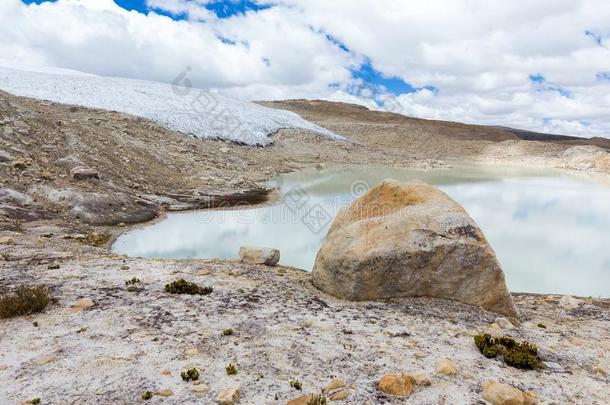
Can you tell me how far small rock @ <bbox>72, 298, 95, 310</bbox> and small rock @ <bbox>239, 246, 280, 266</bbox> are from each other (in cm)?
564

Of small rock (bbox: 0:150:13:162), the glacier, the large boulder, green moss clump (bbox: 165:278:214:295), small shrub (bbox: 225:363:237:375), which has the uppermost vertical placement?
the glacier

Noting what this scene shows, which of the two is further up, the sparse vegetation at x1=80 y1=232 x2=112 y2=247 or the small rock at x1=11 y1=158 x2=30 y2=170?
the small rock at x1=11 y1=158 x2=30 y2=170

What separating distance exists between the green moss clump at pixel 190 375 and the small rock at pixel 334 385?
214cm

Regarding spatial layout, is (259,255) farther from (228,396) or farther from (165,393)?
(228,396)

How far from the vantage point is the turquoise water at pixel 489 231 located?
17766 mm

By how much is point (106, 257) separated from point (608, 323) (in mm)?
14648

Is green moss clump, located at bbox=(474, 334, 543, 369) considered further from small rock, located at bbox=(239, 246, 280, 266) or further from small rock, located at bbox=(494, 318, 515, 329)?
small rock, located at bbox=(239, 246, 280, 266)

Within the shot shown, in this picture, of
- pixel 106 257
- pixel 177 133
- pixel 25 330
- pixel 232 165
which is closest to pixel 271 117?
pixel 177 133

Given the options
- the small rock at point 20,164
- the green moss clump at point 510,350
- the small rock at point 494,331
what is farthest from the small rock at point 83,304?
the small rock at point 20,164

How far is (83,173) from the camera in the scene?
2472 centimetres

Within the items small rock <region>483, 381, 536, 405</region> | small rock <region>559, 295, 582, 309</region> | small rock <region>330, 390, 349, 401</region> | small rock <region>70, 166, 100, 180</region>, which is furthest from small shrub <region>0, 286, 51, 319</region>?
small rock <region>70, 166, 100, 180</region>

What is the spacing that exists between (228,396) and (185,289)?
16.2 ft

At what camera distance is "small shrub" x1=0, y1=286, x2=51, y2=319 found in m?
9.31

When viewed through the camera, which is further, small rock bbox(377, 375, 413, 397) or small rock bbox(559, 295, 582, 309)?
small rock bbox(559, 295, 582, 309)
